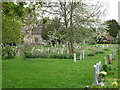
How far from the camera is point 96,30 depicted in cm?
2625

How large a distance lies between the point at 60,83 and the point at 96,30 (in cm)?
1811

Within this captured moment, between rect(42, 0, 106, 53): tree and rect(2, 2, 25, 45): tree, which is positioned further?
rect(42, 0, 106, 53): tree

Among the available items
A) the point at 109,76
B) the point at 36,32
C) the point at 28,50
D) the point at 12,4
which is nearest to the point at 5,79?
the point at 12,4

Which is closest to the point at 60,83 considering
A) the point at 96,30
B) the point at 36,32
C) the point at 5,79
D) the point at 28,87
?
the point at 28,87

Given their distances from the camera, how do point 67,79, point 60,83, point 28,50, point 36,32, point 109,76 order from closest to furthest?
point 60,83
point 67,79
point 109,76
point 28,50
point 36,32

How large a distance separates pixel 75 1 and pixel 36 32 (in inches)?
1938

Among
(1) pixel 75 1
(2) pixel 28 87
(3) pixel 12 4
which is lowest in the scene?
(2) pixel 28 87

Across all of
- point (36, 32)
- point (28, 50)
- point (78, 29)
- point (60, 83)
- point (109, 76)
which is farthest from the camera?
point (36, 32)

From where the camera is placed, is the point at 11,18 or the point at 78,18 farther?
the point at 78,18

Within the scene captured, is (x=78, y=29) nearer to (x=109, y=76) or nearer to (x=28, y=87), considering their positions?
(x=109, y=76)

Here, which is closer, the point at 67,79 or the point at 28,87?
the point at 28,87

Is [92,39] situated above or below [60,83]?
above

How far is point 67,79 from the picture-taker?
32.6ft

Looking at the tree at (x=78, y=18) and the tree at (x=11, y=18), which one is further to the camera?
the tree at (x=78, y=18)
